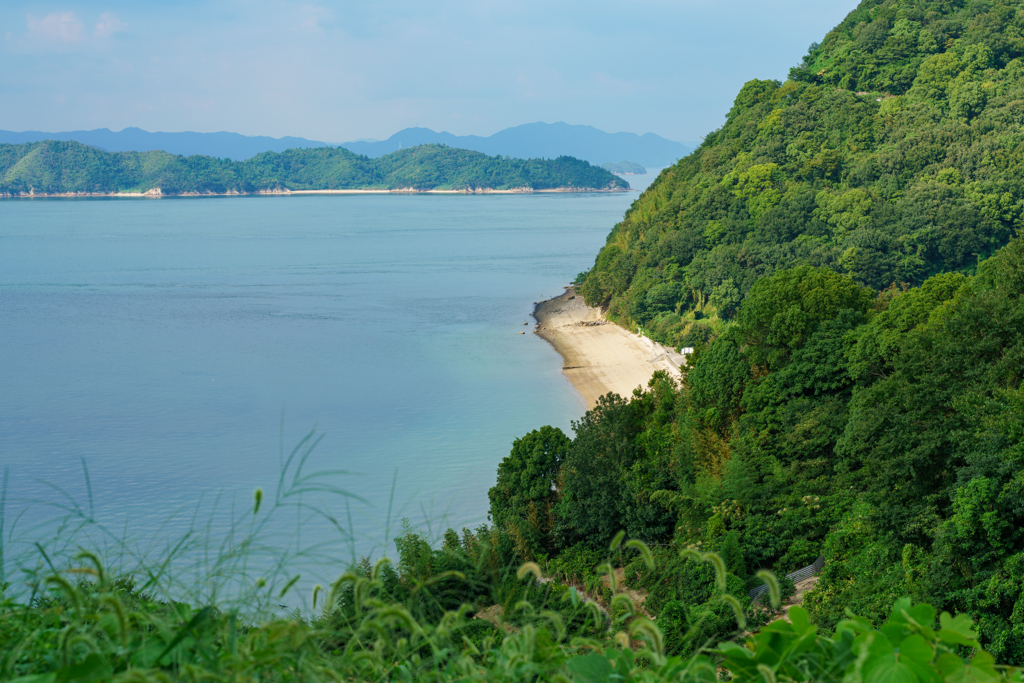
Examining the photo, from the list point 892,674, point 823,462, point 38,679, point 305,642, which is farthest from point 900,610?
point 823,462

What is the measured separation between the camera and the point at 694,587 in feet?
41.8

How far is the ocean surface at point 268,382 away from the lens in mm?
22719

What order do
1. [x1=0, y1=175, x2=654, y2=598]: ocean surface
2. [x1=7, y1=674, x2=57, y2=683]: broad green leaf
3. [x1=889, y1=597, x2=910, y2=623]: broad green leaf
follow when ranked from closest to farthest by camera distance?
[x1=7, y1=674, x2=57, y2=683]: broad green leaf, [x1=889, y1=597, x2=910, y2=623]: broad green leaf, [x1=0, y1=175, x2=654, y2=598]: ocean surface

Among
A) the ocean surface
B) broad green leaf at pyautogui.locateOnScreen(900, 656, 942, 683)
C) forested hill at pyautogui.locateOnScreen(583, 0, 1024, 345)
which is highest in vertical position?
forested hill at pyautogui.locateOnScreen(583, 0, 1024, 345)

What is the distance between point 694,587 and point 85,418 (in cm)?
2874

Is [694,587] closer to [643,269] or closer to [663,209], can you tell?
[643,269]

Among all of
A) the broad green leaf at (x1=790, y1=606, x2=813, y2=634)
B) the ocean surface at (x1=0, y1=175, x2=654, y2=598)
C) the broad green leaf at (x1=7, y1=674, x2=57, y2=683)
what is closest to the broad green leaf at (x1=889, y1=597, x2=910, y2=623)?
the broad green leaf at (x1=790, y1=606, x2=813, y2=634)

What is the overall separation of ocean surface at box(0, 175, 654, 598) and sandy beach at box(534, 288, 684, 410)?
1.17 meters

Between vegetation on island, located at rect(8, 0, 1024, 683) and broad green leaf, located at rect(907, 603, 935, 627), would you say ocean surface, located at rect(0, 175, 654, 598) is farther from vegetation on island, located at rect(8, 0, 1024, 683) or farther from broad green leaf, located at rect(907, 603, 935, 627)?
broad green leaf, located at rect(907, 603, 935, 627)

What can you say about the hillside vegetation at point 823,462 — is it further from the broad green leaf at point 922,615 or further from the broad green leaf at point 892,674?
the broad green leaf at point 922,615

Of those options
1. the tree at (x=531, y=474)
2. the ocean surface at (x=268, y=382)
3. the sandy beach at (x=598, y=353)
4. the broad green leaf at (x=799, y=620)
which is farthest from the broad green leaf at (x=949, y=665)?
the sandy beach at (x=598, y=353)

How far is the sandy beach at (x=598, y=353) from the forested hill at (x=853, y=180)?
1.46 metres

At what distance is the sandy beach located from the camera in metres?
35.8

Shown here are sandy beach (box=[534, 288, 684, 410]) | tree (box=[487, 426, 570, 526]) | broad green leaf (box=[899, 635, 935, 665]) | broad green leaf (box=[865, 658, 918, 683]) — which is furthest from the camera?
sandy beach (box=[534, 288, 684, 410])
